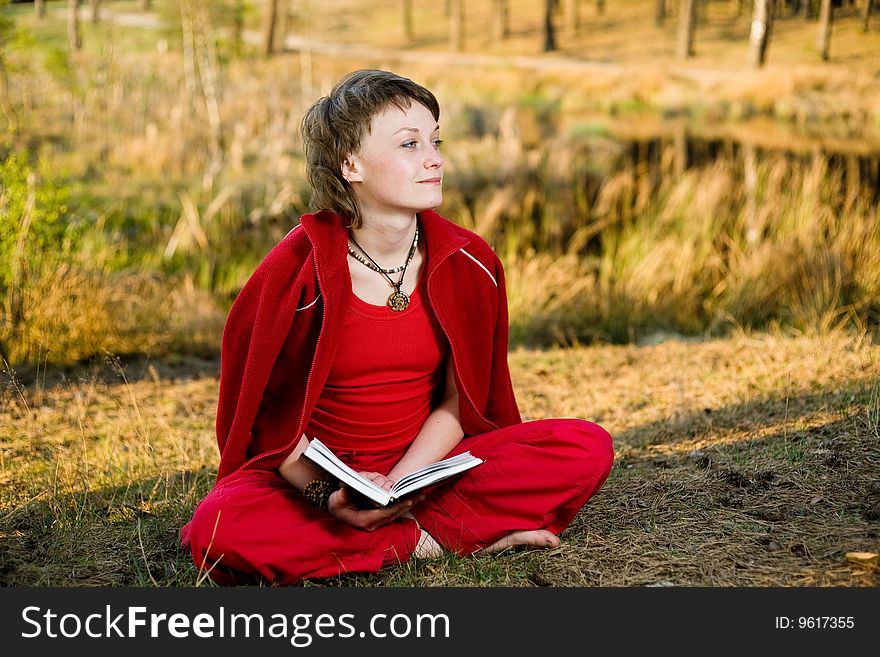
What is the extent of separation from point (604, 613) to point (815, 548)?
0.68 meters

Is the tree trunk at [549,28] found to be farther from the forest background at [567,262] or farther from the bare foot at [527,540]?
the bare foot at [527,540]

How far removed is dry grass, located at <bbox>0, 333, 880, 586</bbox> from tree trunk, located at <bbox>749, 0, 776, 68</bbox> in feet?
18.4

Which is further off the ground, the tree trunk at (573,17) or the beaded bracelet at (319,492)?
the tree trunk at (573,17)

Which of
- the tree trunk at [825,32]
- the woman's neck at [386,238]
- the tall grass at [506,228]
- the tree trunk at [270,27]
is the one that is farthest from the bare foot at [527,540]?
the tree trunk at [270,27]

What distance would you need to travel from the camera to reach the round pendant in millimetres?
2838

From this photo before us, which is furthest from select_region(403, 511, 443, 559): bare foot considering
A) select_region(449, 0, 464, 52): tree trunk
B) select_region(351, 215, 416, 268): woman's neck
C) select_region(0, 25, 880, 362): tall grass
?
select_region(449, 0, 464, 52): tree trunk

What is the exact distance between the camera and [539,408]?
14.9 ft

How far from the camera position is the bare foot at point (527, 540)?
2.81m

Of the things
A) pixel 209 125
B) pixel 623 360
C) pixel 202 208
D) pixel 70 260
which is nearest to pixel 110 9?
pixel 209 125

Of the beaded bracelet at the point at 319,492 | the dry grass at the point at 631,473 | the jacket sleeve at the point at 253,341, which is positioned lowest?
the dry grass at the point at 631,473

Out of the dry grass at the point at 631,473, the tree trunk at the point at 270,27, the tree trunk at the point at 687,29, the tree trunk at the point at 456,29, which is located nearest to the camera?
the dry grass at the point at 631,473

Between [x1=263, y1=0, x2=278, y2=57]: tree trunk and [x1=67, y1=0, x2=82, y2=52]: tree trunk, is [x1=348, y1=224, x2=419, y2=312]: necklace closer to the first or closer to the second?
[x1=67, y1=0, x2=82, y2=52]: tree trunk

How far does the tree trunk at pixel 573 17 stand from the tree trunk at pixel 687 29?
2513 millimetres

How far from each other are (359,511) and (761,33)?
8575mm
